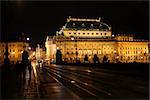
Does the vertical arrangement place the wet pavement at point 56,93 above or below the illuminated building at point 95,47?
below

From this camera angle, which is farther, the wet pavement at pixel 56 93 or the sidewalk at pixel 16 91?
the sidewalk at pixel 16 91

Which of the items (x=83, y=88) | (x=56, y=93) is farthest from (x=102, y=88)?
(x=56, y=93)

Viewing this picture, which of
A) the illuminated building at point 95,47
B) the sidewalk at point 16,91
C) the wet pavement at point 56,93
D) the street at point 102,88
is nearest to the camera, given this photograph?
the wet pavement at point 56,93

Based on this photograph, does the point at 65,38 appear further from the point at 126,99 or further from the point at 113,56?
the point at 126,99

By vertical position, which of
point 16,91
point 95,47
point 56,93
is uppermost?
point 95,47

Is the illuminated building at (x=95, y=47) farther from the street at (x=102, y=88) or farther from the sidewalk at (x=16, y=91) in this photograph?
the sidewalk at (x=16, y=91)

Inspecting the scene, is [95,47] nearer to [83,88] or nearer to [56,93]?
[83,88]

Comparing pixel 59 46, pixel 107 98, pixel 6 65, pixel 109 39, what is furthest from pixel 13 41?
pixel 107 98

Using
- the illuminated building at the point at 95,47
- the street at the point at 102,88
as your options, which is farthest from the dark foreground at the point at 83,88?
the illuminated building at the point at 95,47

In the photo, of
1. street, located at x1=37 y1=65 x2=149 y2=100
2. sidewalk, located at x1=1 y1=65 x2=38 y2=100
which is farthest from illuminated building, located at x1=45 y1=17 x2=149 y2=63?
sidewalk, located at x1=1 y1=65 x2=38 y2=100

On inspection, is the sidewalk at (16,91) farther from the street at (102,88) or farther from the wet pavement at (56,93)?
the street at (102,88)

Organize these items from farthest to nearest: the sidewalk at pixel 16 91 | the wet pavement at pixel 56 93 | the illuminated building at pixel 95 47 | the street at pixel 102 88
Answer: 1. the illuminated building at pixel 95 47
2. the sidewalk at pixel 16 91
3. the street at pixel 102 88
4. the wet pavement at pixel 56 93

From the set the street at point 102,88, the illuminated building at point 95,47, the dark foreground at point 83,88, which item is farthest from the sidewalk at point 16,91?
the illuminated building at point 95,47

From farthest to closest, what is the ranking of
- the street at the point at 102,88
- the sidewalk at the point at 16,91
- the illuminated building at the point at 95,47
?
the illuminated building at the point at 95,47 < the sidewalk at the point at 16,91 < the street at the point at 102,88
